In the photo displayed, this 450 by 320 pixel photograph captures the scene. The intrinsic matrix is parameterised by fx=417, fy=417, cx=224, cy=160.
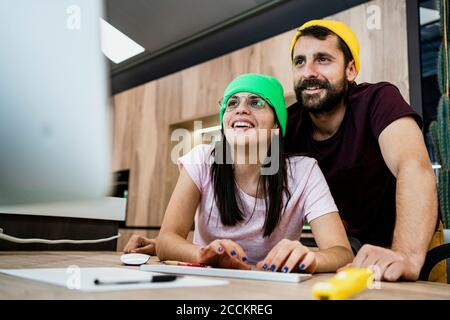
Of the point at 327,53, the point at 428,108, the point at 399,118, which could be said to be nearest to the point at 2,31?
the point at 399,118

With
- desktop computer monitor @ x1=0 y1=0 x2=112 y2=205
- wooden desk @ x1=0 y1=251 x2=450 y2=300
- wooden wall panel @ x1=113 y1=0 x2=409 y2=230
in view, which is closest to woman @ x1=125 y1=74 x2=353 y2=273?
wooden desk @ x1=0 y1=251 x2=450 y2=300

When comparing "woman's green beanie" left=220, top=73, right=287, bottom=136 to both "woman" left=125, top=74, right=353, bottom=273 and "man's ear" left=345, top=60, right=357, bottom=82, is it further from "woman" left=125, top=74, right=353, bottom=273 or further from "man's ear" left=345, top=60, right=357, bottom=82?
"man's ear" left=345, top=60, right=357, bottom=82

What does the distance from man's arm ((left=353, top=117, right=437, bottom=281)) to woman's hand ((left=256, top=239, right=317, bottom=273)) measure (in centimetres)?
11

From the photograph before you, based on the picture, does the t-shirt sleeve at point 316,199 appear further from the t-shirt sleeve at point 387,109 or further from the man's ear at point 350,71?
the man's ear at point 350,71

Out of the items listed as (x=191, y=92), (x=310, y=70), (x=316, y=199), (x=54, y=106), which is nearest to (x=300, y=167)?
(x=316, y=199)

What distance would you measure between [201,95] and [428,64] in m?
1.57

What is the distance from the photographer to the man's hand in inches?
28.9

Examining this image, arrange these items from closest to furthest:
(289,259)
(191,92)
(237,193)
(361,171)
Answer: (289,259) < (237,193) < (361,171) < (191,92)

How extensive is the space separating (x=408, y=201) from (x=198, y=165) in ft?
1.90

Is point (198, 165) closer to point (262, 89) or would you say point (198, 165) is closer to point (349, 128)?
point (262, 89)

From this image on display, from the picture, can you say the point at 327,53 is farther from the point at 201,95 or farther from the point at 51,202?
the point at 201,95

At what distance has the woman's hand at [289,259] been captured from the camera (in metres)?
0.72

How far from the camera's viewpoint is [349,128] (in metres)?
1.39

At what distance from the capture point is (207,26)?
10.7ft
